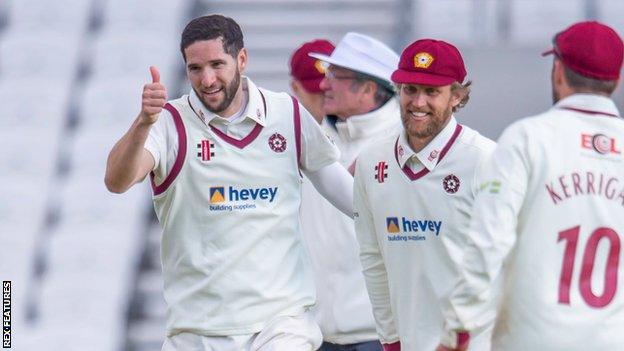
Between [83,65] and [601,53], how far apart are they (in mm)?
6530

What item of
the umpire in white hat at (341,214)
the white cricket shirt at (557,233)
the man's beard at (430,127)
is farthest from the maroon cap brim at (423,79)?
the umpire in white hat at (341,214)

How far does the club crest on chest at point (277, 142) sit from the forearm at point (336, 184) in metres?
0.22

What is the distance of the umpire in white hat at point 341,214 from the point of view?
20.1 feet

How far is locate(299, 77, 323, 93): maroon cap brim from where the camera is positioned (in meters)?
6.77

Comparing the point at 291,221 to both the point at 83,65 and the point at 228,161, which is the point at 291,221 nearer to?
the point at 228,161

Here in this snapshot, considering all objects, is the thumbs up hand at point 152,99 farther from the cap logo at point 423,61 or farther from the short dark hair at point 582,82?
the short dark hair at point 582,82

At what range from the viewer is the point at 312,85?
6.79m

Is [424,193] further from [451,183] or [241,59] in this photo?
[241,59]

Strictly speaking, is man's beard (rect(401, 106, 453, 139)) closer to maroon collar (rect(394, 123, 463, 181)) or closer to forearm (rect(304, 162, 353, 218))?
maroon collar (rect(394, 123, 463, 181))

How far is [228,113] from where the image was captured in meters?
5.38

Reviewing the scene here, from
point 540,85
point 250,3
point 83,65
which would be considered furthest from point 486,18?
point 83,65

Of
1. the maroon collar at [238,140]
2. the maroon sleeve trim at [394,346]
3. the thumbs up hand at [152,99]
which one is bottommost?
the maroon sleeve trim at [394,346]

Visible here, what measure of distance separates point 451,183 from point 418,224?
0.17 m

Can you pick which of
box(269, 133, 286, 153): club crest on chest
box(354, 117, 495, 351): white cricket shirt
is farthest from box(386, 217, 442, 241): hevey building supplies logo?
box(269, 133, 286, 153): club crest on chest
